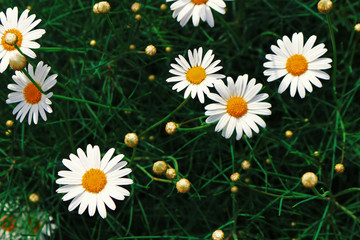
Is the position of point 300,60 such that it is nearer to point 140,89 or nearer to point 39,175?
point 140,89

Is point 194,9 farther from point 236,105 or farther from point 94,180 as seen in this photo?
point 94,180

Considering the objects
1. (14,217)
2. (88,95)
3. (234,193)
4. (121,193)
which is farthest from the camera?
(88,95)

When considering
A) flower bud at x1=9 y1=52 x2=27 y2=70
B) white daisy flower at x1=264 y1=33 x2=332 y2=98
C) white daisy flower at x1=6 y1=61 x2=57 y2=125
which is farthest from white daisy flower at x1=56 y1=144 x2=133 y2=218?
white daisy flower at x1=264 y1=33 x2=332 y2=98

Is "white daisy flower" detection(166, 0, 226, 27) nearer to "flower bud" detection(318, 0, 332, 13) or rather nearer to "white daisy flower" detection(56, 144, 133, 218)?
"flower bud" detection(318, 0, 332, 13)

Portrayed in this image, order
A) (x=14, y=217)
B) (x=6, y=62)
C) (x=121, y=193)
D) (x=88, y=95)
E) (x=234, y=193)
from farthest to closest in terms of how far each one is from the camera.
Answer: (x=88, y=95) → (x=14, y=217) → (x=234, y=193) → (x=6, y=62) → (x=121, y=193)

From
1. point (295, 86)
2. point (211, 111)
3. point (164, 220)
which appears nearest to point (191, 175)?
point (164, 220)

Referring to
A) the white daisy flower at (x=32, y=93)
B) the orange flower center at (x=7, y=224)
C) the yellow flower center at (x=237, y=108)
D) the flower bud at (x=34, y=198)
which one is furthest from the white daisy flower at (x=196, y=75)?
the orange flower center at (x=7, y=224)

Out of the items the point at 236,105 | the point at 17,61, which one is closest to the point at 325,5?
the point at 236,105
